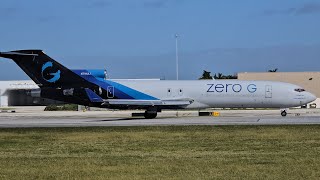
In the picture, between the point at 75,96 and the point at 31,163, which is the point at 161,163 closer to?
the point at 31,163

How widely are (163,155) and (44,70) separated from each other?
3366 centimetres

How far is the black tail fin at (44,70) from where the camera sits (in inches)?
2071

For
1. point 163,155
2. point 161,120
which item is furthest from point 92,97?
point 163,155

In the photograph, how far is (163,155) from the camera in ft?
67.8

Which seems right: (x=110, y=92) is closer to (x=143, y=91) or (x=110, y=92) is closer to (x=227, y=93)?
(x=143, y=91)

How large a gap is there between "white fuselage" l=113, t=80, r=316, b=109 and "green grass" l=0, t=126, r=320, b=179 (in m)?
22.3

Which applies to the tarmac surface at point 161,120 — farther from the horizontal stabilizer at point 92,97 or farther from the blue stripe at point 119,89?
the blue stripe at point 119,89

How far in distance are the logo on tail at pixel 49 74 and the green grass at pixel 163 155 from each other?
2133cm

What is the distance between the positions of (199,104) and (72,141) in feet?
92.5

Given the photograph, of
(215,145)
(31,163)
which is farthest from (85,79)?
(31,163)

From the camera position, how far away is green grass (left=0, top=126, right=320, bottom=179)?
52.7 feet

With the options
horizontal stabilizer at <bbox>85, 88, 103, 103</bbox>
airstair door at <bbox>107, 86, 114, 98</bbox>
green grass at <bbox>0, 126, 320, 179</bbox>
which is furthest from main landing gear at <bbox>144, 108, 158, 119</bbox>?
green grass at <bbox>0, 126, 320, 179</bbox>

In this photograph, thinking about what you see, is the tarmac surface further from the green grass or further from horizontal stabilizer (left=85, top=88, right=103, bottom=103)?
the green grass

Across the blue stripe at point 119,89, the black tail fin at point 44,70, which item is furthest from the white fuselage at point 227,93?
the black tail fin at point 44,70
